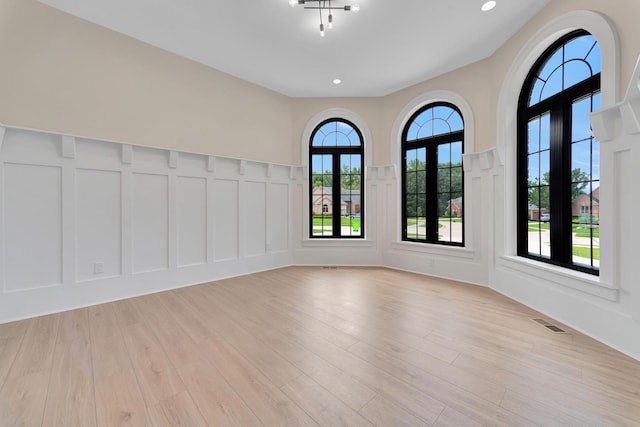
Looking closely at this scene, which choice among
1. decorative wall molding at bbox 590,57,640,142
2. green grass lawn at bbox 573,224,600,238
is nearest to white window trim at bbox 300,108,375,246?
green grass lawn at bbox 573,224,600,238

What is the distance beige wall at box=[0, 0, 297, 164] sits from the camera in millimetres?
2602

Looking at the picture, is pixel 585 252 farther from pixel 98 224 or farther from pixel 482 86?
pixel 98 224

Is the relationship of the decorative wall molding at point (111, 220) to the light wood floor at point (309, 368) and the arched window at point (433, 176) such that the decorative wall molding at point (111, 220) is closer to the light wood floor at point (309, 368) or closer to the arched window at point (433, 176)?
the light wood floor at point (309, 368)

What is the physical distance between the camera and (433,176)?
174 inches

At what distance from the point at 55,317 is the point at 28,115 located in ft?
6.81

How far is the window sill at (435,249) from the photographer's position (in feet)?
12.8

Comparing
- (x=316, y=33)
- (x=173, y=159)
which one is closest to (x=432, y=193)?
(x=316, y=33)

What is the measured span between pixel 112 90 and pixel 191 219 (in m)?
1.81

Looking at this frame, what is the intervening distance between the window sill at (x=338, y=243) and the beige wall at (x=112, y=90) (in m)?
1.83

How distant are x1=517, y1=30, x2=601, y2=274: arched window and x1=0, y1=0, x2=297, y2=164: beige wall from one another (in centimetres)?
392

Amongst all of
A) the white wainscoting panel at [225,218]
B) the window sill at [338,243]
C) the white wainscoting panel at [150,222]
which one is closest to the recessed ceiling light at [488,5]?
the window sill at [338,243]

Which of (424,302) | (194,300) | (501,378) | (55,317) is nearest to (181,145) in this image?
(194,300)

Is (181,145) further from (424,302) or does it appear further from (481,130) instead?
(481,130)

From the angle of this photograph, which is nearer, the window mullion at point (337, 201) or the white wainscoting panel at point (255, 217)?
the white wainscoting panel at point (255, 217)
